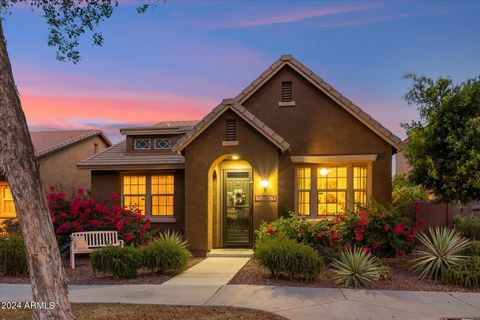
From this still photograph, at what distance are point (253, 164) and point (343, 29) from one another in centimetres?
564

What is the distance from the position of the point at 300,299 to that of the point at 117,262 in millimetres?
4359

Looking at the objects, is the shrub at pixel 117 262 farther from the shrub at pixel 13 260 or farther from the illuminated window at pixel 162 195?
the illuminated window at pixel 162 195

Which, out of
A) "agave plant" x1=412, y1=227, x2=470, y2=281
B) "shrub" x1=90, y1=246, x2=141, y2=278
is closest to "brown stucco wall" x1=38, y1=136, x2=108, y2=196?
"shrub" x1=90, y1=246, x2=141, y2=278

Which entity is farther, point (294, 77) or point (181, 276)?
point (294, 77)

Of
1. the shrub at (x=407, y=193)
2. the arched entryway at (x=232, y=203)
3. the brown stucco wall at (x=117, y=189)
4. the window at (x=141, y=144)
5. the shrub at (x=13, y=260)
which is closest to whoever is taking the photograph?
the shrub at (x=13, y=260)

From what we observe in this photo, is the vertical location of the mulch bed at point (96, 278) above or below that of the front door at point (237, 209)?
below

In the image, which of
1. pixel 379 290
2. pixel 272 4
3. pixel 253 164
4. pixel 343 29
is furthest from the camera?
pixel 343 29

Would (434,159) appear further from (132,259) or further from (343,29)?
(132,259)

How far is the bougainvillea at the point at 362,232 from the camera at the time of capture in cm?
1134

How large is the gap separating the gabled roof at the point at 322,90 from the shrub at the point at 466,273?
510 centimetres

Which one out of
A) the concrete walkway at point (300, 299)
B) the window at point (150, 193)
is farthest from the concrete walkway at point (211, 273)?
the window at point (150, 193)

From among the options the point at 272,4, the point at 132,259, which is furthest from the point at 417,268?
the point at 272,4

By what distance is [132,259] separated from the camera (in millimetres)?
10094

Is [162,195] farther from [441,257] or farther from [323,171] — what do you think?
[441,257]
